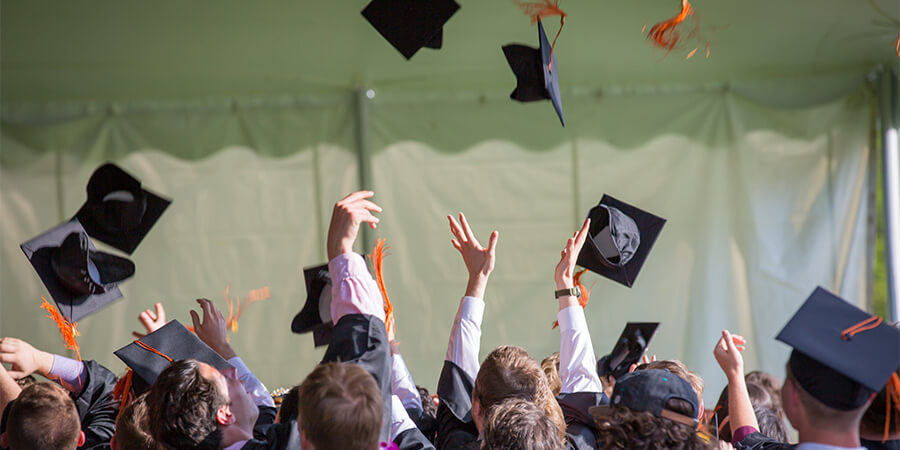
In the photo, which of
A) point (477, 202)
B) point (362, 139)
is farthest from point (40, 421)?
point (477, 202)

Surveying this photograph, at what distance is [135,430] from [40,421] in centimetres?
61

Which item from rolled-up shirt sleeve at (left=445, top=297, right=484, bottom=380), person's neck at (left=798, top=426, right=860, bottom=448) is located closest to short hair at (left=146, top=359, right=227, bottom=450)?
rolled-up shirt sleeve at (left=445, top=297, right=484, bottom=380)

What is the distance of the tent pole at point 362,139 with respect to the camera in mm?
5543

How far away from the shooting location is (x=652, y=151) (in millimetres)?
5754

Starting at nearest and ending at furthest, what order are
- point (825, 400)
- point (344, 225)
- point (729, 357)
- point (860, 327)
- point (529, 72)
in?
point (825, 400) → point (860, 327) → point (344, 225) → point (729, 357) → point (529, 72)

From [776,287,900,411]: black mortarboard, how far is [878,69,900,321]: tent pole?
165 inches

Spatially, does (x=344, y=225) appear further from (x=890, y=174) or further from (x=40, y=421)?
(x=890, y=174)

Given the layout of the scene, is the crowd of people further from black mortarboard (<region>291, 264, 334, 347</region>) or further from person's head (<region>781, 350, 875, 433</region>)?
black mortarboard (<region>291, 264, 334, 347</region>)

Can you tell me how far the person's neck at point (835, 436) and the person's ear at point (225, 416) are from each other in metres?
1.46

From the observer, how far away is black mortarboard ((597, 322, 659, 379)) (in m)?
3.42

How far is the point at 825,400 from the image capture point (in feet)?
5.61

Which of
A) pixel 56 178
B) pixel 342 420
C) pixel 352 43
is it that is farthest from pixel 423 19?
pixel 56 178

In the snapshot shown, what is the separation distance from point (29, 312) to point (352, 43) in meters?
3.13

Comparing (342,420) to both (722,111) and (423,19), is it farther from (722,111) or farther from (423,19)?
(722,111)
